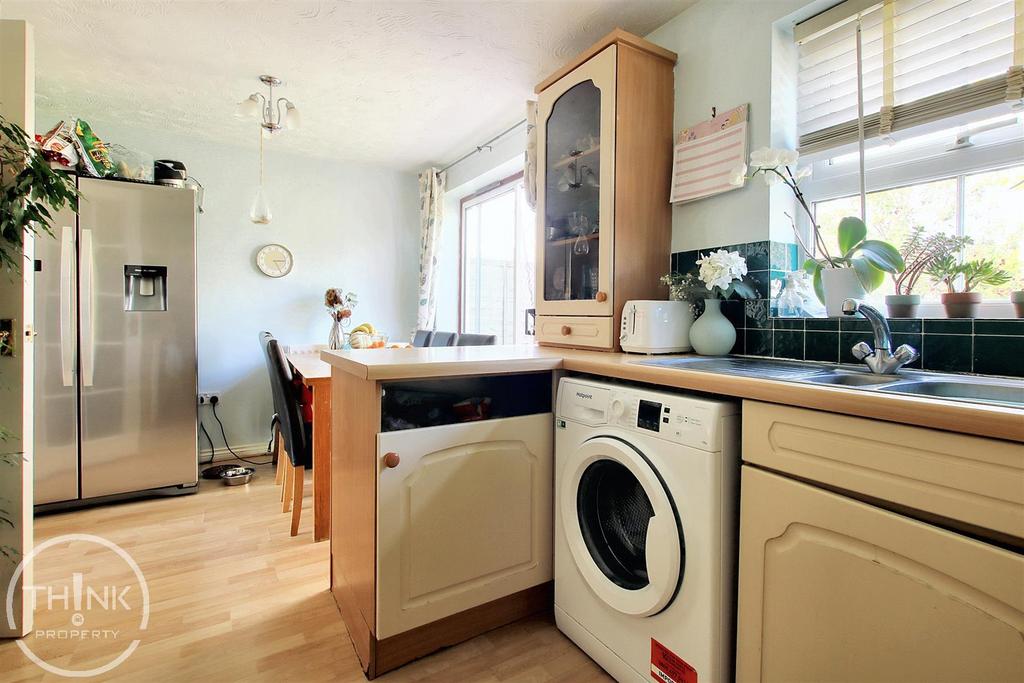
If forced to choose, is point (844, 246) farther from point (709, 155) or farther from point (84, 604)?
point (84, 604)

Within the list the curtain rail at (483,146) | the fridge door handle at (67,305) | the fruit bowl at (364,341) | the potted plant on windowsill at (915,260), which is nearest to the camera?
the potted plant on windowsill at (915,260)

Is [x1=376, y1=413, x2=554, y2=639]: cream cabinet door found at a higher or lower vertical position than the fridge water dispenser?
lower

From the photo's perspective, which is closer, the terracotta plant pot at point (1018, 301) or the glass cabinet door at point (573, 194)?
the terracotta plant pot at point (1018, 301)

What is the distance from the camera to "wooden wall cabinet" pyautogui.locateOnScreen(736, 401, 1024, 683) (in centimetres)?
72

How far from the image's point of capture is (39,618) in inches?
64.6

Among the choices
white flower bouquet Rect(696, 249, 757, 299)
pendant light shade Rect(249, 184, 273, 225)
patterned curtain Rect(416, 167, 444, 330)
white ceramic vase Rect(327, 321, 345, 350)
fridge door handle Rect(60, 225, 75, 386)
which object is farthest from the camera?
patterned curtain Rect(416, 167, 444, 330)

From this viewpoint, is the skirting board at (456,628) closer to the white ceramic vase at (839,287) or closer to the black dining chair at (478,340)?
the white ceramic vase at (839,287)

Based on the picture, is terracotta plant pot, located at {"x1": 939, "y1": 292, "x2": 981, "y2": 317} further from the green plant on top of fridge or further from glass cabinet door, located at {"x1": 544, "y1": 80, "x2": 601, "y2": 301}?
the green plant on top of fridge

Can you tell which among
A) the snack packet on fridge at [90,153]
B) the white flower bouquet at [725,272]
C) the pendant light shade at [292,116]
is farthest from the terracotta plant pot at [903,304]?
the snack packet on fridge at [90,153]

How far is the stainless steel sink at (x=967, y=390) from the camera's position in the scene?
1.06 m

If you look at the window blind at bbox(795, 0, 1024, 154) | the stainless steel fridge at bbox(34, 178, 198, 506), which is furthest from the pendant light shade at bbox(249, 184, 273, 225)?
the window blind at bbox(795, 0, 1024, 154)

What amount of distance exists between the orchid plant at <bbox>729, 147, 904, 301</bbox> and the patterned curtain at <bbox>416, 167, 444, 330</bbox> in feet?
9.08

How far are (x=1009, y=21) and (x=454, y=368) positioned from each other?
1.67 meters

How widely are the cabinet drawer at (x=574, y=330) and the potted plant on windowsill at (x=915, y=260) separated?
878mm
